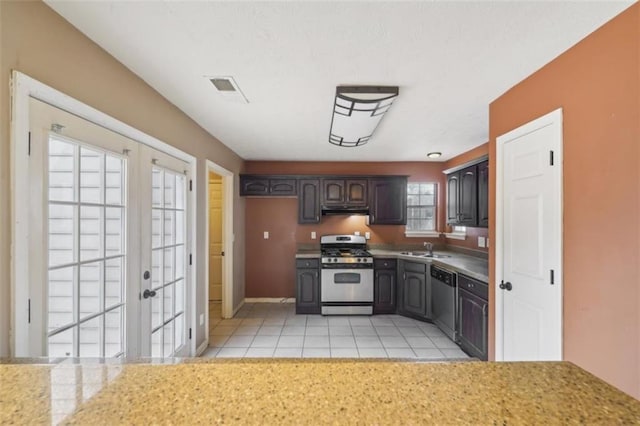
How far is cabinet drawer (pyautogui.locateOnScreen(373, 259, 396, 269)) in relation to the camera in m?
4.21

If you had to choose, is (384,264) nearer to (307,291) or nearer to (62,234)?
(307,291)

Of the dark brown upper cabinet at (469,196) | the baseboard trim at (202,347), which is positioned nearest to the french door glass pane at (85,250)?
the baseboard trim at (202,347)

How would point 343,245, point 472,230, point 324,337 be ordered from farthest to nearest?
point 343,245 → point 472,230 → point 324,337

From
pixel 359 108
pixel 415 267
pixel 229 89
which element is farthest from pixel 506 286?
pixel 229 89

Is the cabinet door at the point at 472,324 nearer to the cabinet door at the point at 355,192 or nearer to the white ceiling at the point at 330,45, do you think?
the white ceiling at the point at 330,45

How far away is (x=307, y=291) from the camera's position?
4191 mm

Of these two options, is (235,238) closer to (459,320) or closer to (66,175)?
(66,175)

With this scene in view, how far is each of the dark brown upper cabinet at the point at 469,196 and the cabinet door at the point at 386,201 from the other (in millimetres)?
790

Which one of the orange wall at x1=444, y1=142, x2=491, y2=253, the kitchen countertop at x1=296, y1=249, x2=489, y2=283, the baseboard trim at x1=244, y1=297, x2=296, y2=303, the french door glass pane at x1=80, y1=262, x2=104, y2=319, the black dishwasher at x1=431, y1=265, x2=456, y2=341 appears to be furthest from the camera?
the baseboard trim at x1=244, y1=297, x2=296, y2=303

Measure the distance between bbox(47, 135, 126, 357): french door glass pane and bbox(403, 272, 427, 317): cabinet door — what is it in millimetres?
3395

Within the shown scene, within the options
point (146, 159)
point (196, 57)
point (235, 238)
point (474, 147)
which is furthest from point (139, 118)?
point (474, 147)

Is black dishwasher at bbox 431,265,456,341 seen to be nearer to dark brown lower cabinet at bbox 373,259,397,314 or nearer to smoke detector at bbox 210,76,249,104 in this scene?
dark brown lower cabinet at bbox 373,259,397,314

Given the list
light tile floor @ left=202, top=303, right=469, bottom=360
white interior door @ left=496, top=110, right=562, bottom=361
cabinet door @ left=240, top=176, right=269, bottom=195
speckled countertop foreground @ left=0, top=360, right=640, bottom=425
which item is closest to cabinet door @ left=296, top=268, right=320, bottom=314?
light tile floor @ left=202, top=303, right=469, bottom=360

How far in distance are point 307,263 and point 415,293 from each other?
1.61 meters
